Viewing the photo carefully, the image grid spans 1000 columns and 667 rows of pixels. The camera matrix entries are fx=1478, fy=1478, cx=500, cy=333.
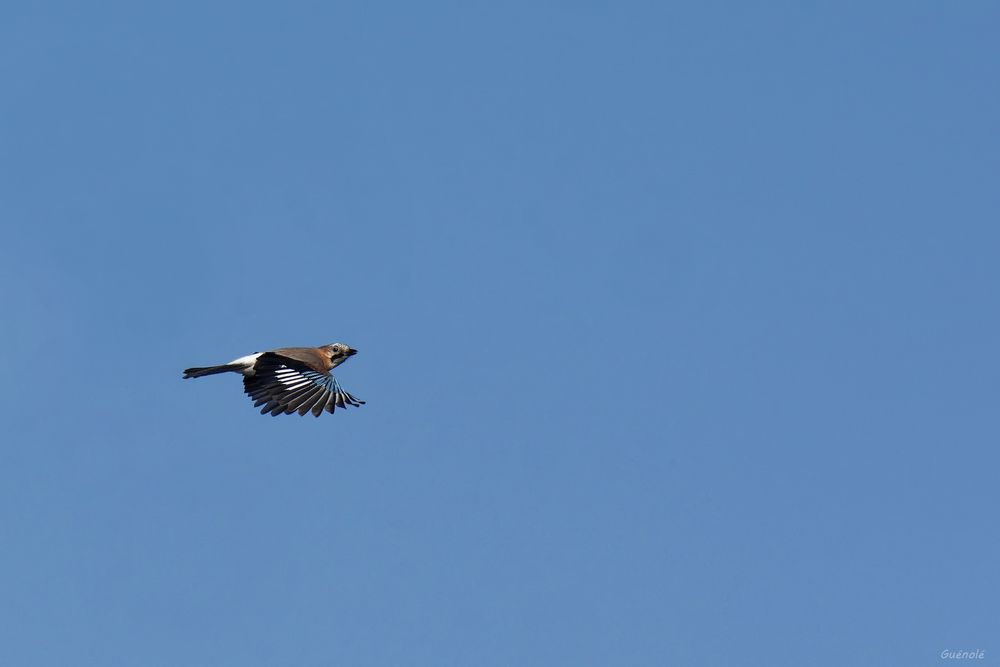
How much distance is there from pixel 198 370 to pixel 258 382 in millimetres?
1589

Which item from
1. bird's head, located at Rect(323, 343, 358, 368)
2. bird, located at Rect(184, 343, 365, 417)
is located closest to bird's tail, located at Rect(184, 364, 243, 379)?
bird, located at Rect(184, 343, 365, 417)

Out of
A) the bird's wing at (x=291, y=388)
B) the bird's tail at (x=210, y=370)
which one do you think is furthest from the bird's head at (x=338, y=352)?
the bird's tail at (x=210, y=370)

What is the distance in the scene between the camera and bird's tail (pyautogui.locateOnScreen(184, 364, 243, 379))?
95.5 ft

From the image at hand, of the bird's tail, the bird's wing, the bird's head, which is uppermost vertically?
the bird's head

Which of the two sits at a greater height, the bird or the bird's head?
the bird's head

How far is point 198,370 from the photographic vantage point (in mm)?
29375

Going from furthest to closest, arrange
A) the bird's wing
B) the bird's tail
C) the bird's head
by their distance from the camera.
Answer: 1. the bird's head
2. the bird's tail
3. the bird's wing

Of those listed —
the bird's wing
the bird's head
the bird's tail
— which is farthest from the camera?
the bird's head

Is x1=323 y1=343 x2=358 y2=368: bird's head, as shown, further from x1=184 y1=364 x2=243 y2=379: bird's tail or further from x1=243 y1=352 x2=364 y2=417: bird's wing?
x1=184 y1=364 x2=243 y2=379: bird's tail

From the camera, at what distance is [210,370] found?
29.3 m

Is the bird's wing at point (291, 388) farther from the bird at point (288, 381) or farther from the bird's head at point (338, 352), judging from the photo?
the bird's head at point (338, 352)

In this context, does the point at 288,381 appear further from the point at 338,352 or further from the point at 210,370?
the point at 338,352

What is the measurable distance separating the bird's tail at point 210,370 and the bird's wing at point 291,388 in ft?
1.44

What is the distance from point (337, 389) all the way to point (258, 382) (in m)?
1.54
